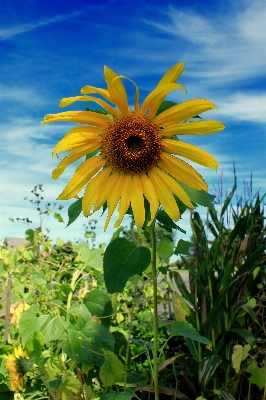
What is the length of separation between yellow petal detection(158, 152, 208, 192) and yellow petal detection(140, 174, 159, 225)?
65 mm

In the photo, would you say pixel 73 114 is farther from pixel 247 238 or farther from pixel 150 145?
pixel 247 238

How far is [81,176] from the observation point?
159 cm

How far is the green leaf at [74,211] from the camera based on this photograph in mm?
1620

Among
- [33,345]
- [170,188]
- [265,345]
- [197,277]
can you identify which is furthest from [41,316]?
[265,345]

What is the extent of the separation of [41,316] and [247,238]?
1.15 meters

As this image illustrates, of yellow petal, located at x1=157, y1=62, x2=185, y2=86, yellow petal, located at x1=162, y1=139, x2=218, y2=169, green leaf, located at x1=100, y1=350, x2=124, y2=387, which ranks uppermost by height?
yellow petal, located at x1=157, y1=62, x2=185, y2=86

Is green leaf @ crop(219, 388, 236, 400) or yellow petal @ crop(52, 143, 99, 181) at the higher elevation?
yellow petal @ crop(52, 143, 99, 181)

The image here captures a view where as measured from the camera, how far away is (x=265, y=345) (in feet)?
8.74

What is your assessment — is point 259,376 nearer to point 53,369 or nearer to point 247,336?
point 247,336

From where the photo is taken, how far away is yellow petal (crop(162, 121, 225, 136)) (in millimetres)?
1501

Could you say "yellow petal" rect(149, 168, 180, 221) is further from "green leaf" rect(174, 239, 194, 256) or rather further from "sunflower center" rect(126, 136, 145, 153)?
"green leaf" rect(174, 239, 194, 256)

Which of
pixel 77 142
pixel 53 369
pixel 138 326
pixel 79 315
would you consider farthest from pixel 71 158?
pixel 138 326

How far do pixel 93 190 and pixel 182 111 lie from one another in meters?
0.36

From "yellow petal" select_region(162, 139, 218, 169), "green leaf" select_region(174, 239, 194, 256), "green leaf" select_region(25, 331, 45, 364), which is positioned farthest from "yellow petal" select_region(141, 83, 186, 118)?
"green leaf" select_region(25, 331, 45, 364)
